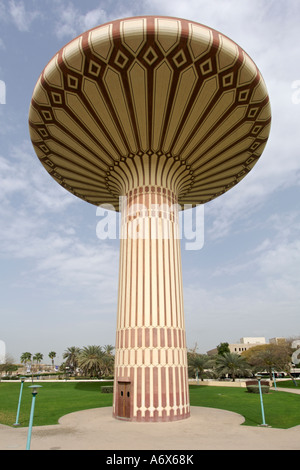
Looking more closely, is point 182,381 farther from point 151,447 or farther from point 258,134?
point 258,134

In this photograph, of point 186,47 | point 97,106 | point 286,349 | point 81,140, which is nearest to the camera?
point 186,47

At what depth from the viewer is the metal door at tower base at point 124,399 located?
621 inches

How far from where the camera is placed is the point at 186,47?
43.0 feet

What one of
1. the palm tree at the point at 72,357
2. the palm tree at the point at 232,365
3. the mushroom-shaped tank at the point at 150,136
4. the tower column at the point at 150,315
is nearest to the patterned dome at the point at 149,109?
the mushroom-shaped tank at the point at 150,136

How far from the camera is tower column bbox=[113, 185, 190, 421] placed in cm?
1577

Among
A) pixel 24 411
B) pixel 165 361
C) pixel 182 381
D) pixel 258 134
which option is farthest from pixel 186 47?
pixel 24 411

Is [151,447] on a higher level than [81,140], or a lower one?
lower

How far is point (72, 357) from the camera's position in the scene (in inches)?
2662

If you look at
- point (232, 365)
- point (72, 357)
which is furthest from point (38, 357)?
point (232, 365)

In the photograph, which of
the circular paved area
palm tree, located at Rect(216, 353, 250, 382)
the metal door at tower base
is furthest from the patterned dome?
palm tree, located at Rect(216, 353, 250, 382)

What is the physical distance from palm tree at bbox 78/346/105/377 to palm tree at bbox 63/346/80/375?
14.9 m

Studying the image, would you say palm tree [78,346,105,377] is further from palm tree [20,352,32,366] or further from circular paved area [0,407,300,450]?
palm tree [20,352,32,366]

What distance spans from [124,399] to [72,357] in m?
56.4
